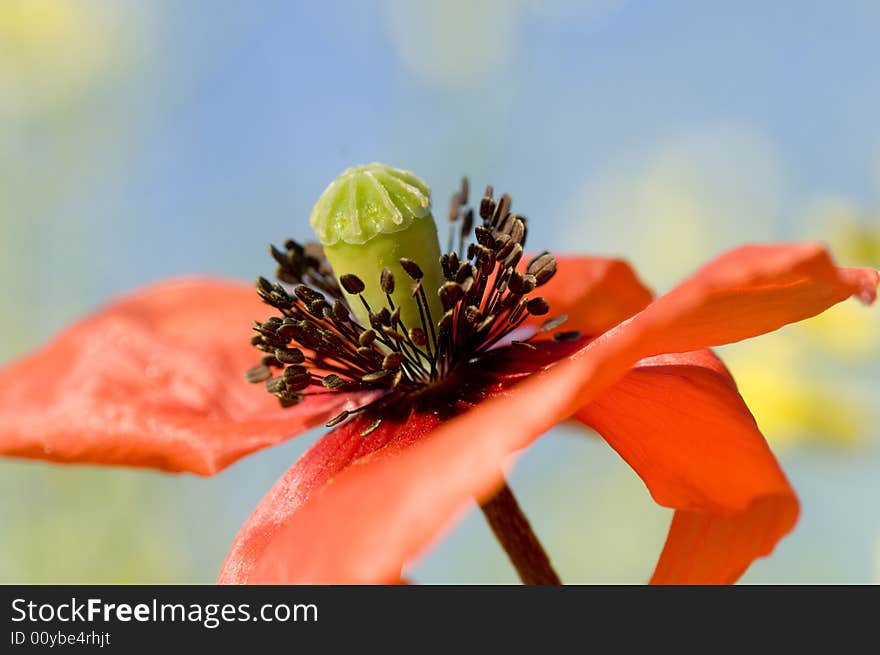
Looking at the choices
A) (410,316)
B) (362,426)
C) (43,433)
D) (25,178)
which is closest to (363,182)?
(410,316)

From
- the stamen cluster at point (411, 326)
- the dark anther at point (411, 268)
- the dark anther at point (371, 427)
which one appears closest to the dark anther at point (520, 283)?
the stamen cluster at point (411, 326)

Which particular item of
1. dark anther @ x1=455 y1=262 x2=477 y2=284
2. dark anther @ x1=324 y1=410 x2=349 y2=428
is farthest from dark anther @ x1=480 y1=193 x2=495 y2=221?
dark anther @ x1=324 y1=410 x2=349 y2=428

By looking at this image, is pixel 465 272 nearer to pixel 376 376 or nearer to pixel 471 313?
pixel 471 313

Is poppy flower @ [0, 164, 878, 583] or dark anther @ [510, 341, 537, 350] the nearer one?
poppy flower @ [0, 164, 878, 583]

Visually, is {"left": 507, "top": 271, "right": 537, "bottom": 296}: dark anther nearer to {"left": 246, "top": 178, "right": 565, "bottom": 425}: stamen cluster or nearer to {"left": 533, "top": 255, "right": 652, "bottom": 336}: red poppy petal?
{"left": 246, "top": 178, "right": 565, "bottom": 425}: stamen cluster

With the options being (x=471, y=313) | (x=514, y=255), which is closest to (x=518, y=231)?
(x=514, y=255)
